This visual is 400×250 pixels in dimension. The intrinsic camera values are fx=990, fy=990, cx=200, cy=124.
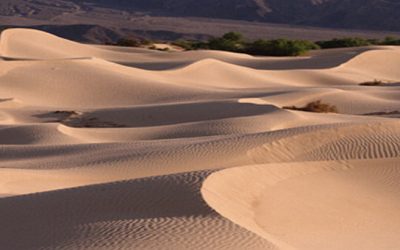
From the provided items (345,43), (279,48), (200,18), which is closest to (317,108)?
(279,48)

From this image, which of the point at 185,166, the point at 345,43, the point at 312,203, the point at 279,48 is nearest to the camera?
the point at 312,203

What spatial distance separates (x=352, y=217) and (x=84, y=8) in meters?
126

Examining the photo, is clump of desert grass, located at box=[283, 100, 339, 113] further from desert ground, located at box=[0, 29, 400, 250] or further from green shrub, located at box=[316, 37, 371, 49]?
green shrub, located at box=[316, 37, 371, 49]

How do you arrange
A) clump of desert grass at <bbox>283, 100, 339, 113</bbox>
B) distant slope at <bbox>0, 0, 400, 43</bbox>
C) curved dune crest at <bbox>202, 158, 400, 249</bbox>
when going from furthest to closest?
distant slope at <bbox>0, 0, 400, 43</bbox>
clump of desert grass at <bbox>283, 100, 339, 113</bbox>
curved dune crest at <bbox>202, 158, 400, 249</bbox>

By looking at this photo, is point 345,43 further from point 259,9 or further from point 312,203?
point 259,9

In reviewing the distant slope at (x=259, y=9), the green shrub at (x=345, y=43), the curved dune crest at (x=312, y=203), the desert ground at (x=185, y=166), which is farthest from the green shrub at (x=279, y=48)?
the distant slope at (x=259, y=9)

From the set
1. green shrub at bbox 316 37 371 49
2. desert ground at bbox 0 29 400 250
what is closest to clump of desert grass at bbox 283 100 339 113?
desert ground at bbox 0 29 400 250

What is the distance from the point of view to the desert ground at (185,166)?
9.03m

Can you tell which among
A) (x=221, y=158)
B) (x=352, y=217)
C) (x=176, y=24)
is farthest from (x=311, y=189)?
(x=176, y=24)

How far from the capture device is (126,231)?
8.63 metres

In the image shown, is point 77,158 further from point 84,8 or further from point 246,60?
point 84,8

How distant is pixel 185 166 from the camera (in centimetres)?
1427

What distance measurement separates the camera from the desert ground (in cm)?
903

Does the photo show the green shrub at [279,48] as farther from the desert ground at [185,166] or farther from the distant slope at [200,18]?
the distant slope at [200,18]
